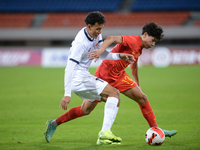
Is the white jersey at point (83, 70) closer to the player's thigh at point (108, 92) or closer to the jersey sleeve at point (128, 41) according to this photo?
the player's thigh at point (108, 92)

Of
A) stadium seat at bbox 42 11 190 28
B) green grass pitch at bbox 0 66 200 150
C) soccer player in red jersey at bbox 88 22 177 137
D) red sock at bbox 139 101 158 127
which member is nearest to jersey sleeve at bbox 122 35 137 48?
soccer player in red jersey at bbox 88 22 177 137

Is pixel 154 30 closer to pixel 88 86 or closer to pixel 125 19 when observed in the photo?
pixel 88 86

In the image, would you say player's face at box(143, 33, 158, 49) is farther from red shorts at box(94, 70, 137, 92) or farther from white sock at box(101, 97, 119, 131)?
white sock at box(101, 97, 119, 131)

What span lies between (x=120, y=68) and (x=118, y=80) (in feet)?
0.71

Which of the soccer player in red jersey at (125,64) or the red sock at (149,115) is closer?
the soccer player in red jersey at (125,64)

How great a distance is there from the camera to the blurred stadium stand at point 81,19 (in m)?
25.8

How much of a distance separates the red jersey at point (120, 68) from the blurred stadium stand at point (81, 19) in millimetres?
21418

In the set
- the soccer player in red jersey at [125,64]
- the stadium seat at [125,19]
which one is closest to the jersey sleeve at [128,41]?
the soccer player in red jersey at [125,64]

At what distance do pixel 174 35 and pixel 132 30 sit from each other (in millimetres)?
3935

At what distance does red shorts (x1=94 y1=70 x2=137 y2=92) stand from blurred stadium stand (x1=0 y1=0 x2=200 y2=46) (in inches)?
845

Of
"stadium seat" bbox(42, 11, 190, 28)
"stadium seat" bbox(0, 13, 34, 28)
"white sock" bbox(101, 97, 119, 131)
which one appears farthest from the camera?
"stadium seat" bbox(0, 13, 34, 28)

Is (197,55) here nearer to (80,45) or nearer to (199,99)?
(199,99)

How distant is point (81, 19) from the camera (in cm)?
2714

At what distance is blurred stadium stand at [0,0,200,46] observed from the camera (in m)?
25.8
